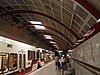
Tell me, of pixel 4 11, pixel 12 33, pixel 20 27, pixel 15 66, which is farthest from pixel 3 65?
pixel 20 27

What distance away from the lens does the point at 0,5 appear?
44.0 feet

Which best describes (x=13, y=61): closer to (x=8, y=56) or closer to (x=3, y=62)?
(x=8, y=56)

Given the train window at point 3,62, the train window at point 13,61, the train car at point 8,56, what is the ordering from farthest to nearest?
the train window at point 13,61, the train car at point 8,56, the train window at point 3,62

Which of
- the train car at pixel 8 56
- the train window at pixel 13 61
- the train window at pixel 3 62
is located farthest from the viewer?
the train window at pixel 13 61

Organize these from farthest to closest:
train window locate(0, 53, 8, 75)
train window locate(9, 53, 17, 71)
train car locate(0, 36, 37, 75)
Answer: train window locate(9, 53, 17, 71) < train car locate(0, 36, 37, 75) < train window locate(0, 53, 8, 75)

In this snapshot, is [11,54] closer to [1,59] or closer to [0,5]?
[1,59]

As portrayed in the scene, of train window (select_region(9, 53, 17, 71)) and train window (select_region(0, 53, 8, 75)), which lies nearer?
train window (select_region(0, 53, 8, 75))

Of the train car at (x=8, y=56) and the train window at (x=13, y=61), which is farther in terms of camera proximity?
the train window at (x=13, y=61)

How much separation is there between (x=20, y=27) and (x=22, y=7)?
6.22 m

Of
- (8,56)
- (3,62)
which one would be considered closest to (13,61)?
(8,56)

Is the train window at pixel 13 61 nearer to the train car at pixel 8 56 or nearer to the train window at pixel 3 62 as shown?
the train car at pixel 8 56

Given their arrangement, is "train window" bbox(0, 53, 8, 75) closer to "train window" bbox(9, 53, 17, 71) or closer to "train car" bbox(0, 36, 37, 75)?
"train car" bbox(0, 36, 37, 75)

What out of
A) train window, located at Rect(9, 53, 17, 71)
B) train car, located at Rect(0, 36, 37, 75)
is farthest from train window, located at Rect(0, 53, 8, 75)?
train window, located at Rect(9, 53, 17, 71)

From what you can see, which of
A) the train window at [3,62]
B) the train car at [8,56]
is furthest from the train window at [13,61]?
the train window at [3,62]
